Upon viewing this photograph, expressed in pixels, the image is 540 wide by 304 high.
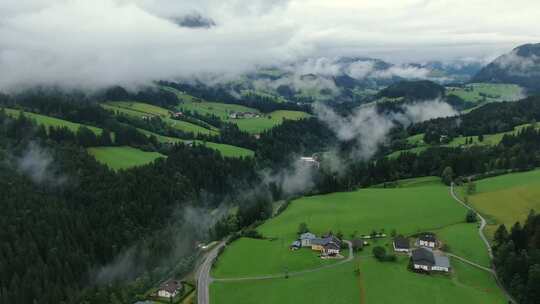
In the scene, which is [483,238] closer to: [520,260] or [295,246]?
[520,260]

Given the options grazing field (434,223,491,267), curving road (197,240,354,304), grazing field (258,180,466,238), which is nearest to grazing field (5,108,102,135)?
grazing field (258,180,466,238)

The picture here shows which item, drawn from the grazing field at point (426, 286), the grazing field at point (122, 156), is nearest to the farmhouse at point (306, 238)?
the grazing field at point (426, 286)

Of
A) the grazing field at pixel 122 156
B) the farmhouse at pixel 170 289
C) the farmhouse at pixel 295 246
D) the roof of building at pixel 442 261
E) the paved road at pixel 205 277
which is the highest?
the grazing field at pixel 122 156

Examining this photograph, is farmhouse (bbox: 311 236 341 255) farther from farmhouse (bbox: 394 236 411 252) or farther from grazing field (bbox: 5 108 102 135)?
grazing field (bbox: 5 108 102 135)

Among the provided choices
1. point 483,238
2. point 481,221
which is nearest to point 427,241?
point 483,238

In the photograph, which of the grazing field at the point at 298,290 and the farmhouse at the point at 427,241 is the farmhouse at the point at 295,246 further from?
the farmhouse at the point at 427,241

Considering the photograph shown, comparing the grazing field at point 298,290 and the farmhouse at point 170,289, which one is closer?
the grazing field at point 298,290
